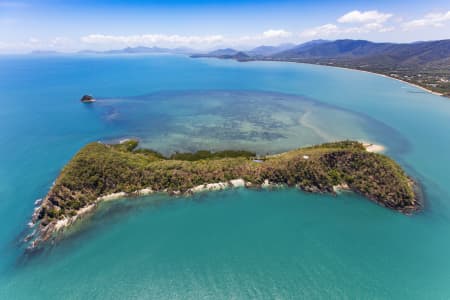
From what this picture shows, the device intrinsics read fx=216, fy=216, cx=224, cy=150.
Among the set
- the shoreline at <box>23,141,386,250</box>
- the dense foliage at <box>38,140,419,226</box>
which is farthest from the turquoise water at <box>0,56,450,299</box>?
the dense foliage at <box>38,140,419,226</box>

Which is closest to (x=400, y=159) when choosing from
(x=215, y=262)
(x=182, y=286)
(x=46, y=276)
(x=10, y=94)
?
(x=215, y=262)

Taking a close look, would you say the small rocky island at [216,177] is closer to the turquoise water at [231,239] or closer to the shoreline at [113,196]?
the shoreline at [113,196]

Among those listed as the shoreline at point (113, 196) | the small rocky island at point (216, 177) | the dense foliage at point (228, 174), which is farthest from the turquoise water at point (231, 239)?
the dense foliage at point (228, 174)

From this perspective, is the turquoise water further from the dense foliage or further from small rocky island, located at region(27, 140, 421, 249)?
the dense foliage

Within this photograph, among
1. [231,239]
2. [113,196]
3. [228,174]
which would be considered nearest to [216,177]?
[228,174]

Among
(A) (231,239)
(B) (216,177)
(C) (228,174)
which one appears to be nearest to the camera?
(A) (231,239)

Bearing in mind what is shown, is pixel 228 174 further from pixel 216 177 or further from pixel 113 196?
pixel 113 196

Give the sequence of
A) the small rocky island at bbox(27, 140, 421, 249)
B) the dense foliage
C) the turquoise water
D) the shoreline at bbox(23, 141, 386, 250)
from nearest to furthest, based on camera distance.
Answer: the turquoise water → the shoreline at bbox(23, 141, 386, 250) → the small rocky island at bbox(27, 140, 421, 249) → the dense foliage

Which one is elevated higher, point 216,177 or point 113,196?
point 216,177
